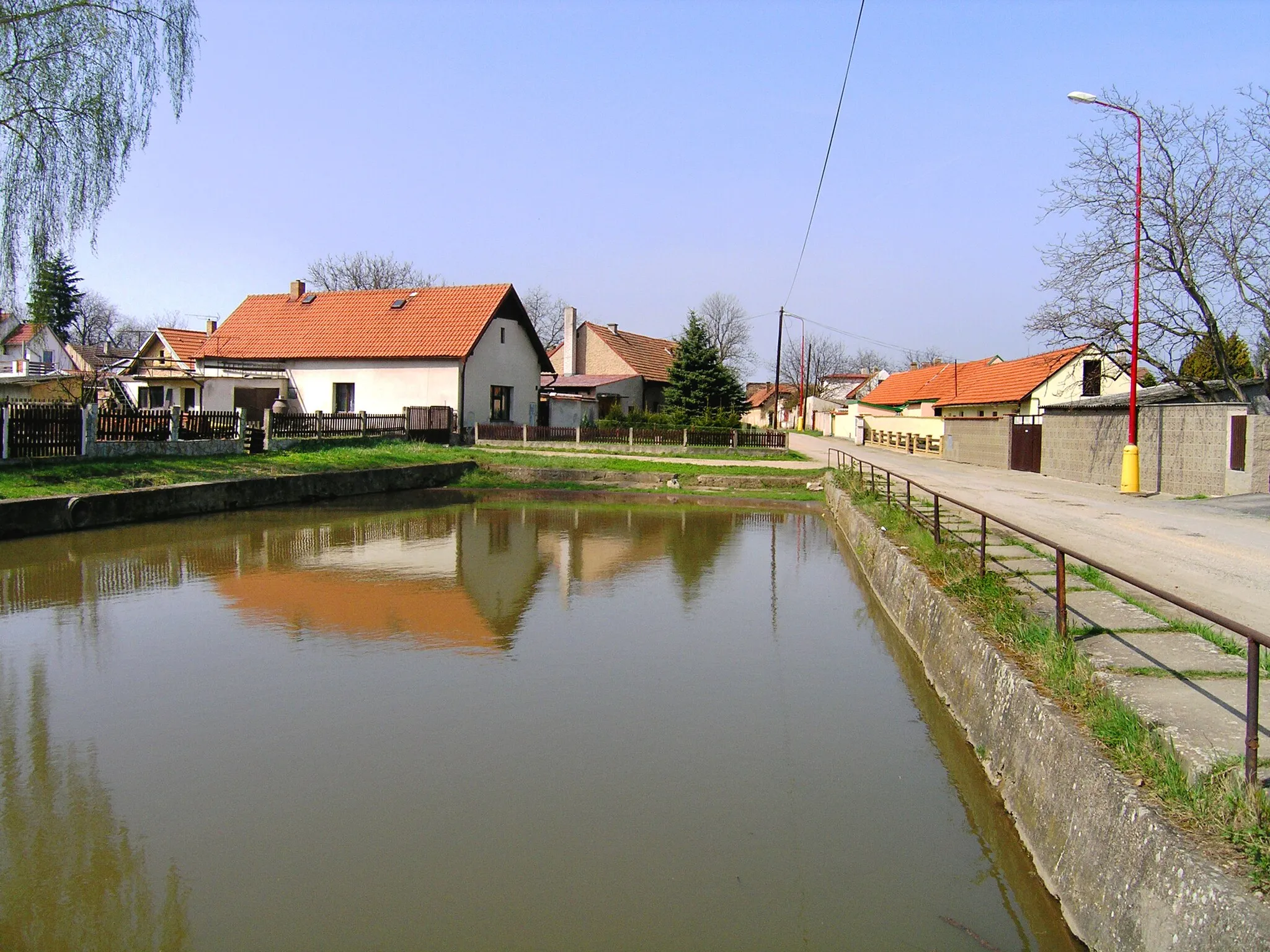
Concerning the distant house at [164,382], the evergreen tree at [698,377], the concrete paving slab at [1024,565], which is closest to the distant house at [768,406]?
the evergreen tree at [698,377]

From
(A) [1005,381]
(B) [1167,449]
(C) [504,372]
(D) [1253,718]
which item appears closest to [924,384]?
(A) [1005,381]

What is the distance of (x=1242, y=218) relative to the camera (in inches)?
811

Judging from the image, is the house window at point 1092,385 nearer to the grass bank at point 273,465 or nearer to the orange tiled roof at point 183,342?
the grass bank at point 273,465

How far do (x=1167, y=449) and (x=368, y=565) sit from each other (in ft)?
56.2

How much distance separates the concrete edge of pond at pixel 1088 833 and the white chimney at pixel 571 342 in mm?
48915

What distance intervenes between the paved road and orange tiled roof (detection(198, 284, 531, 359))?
20742mm

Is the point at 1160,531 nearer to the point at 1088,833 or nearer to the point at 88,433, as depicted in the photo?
the point at 1088,833

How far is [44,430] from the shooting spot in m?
19.1

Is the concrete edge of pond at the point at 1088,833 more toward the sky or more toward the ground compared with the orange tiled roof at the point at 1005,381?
more toward the ground

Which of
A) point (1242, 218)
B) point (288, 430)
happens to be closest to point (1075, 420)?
point (1242, 218)

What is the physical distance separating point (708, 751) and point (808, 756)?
73 centimetres

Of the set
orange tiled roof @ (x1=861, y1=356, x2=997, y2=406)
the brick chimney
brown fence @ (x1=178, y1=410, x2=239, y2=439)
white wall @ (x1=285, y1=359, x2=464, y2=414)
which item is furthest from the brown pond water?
the brick chimney

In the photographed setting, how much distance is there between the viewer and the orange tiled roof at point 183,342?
41500 millimetres

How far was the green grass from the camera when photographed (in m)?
3.60
